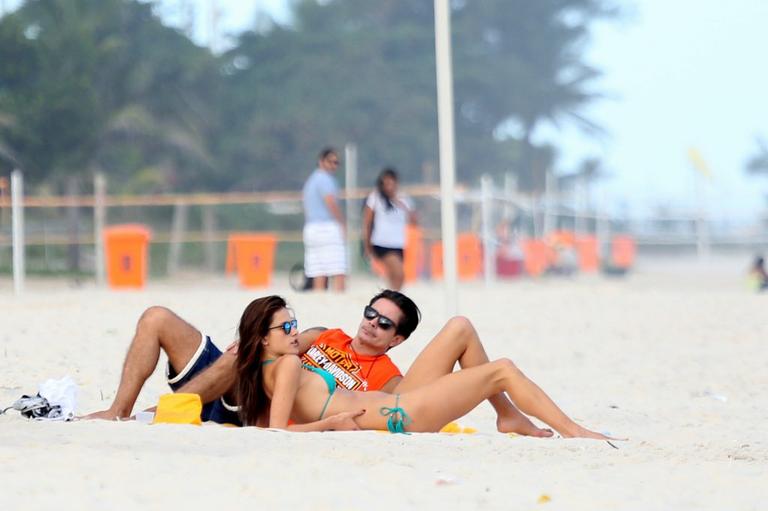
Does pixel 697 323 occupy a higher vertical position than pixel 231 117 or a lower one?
lower

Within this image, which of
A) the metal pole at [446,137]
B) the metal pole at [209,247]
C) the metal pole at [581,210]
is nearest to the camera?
the metal pole at [446,137]

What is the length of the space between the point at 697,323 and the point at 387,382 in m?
6.52

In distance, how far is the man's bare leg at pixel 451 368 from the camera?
5559 millimetres

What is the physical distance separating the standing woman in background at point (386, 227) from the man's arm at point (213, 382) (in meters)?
6.03

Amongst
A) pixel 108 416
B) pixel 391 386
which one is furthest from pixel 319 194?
pixel 108 416

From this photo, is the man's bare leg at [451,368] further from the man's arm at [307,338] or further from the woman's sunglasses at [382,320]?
the man's arm at [307,338]

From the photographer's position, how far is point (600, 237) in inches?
1112

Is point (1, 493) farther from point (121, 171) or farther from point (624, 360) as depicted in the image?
point (121, 171)

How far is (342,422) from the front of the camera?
5172 millimetres

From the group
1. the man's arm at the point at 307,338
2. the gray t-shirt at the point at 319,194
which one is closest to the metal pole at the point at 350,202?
the gray t-shirt at the point at 319,194

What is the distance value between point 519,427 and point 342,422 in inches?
30.7

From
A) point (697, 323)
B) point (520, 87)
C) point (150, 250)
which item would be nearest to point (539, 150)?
point (520, 87)

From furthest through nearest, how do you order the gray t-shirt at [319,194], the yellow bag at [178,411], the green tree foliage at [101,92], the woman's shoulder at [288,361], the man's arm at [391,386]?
the green tree foliage at [101,92], the gray t-shirt at [319,194], the man's arm at [391,386], the yellow bag at [178,411], the woman's shoulder at [288,361]

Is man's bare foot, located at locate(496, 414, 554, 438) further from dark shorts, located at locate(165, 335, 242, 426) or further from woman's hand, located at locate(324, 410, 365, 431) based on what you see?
dark shorts, located at locate(165, 335, 242, 426)
